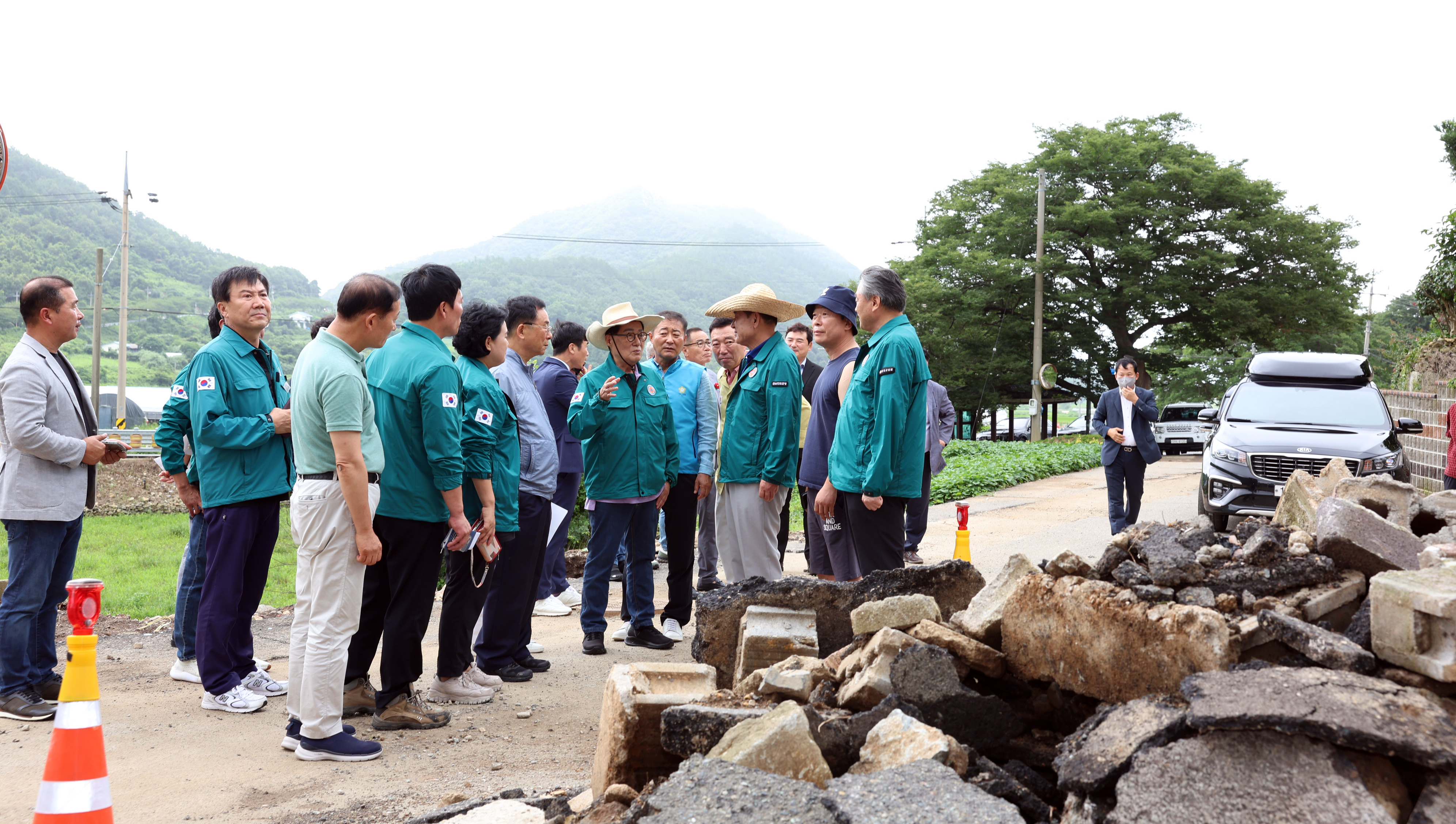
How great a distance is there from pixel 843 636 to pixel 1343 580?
6.79ft

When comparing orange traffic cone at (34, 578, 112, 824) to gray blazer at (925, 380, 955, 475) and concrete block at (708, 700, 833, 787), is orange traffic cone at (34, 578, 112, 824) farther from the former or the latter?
gray blazer at (925, 380, 955, 475)

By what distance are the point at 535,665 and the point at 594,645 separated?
0.49m

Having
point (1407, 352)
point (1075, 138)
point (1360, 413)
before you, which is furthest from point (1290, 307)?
point (1360, 413)

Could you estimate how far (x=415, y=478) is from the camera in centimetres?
441

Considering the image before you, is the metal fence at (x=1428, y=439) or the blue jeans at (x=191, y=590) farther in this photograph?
the metal fence at (x=1428, y=439)

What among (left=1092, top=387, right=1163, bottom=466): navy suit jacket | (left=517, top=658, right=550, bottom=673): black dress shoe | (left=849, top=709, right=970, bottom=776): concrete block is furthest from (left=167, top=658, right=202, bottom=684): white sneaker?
(left=1092, top=387, right=1163, bottom=466): navy suit jacket

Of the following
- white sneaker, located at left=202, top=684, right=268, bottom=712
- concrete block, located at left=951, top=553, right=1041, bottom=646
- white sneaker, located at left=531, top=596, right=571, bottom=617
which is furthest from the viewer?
white sneaker, located at left=531, top=596, right=571, bottom=617

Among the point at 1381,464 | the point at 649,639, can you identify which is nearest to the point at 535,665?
the point at 649,639

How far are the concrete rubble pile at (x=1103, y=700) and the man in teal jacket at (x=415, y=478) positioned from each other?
4.42 ft

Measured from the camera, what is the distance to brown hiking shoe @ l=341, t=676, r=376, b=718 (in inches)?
180

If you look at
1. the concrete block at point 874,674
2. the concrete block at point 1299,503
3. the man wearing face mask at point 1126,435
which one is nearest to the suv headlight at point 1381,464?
the man wearing face mask at point 1126,435

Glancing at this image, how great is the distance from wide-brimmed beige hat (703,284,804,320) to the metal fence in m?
12.4

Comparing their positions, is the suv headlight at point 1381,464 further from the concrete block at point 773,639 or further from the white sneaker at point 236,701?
the white sneaker at point 236,701

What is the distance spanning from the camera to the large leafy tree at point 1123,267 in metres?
32.3
